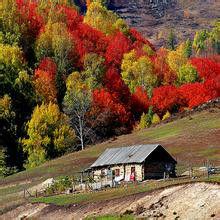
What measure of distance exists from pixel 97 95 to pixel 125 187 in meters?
71.2

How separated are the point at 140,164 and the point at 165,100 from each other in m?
77.6

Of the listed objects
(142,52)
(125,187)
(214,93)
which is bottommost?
(125,187)

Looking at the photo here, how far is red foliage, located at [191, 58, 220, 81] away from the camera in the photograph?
174 metres

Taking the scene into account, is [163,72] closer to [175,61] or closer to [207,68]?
[175,61]

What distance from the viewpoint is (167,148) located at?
9350cm

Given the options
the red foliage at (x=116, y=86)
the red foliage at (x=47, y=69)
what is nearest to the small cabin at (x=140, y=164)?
the red foliage at (x=47, y=69)

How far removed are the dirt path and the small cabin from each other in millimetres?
15031

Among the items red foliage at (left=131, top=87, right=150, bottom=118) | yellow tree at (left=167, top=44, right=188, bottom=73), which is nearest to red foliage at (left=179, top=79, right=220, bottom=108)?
red foliage at (left=131, top=87, right=150, bottom=118)

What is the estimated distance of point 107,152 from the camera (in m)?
80.6

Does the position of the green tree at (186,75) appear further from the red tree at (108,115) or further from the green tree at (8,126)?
the green tree at (8,126)

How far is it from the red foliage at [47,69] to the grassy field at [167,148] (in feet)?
108

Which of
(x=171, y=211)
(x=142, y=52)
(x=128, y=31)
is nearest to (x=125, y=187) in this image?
(x=171, y=211)

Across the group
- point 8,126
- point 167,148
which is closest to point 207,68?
point 8,126

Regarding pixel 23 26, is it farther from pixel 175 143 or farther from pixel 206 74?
pixel 175 143
